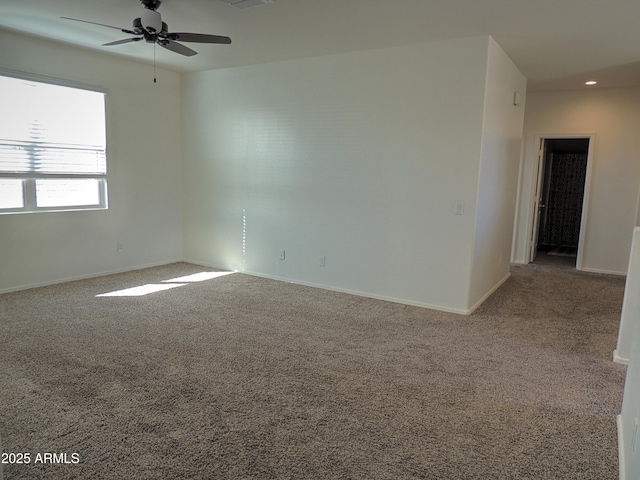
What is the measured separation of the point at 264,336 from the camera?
365 cm

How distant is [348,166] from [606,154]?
164 inches

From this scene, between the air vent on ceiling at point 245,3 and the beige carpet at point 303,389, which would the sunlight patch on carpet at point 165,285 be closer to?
the beige carpet at point 303,389

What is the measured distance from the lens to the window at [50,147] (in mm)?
4613

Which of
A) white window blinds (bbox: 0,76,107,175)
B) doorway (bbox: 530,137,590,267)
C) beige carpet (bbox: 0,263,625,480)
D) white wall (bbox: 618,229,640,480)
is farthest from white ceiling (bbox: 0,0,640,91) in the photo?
doorway (bbox: 530,137,590,267)

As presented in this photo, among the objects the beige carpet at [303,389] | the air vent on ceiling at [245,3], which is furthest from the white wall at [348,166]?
the air vent on ceiling at [245,3]

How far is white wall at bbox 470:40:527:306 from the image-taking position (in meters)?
4.31

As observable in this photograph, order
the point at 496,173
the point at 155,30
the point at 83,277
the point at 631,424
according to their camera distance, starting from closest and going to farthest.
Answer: the point at 631,424, the point at 155,30, the point at 496,173, the point at 83,277

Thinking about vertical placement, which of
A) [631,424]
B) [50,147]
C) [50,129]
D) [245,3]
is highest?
[245,3]

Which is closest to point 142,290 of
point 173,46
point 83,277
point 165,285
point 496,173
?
point 165,285

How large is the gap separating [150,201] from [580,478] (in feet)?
18.7

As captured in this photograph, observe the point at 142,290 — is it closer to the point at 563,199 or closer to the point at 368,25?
the point at 368,25

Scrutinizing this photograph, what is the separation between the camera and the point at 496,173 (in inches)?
190

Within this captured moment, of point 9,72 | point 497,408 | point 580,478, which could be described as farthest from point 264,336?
point 9,72

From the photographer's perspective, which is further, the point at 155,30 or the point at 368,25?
the point at 368,25
